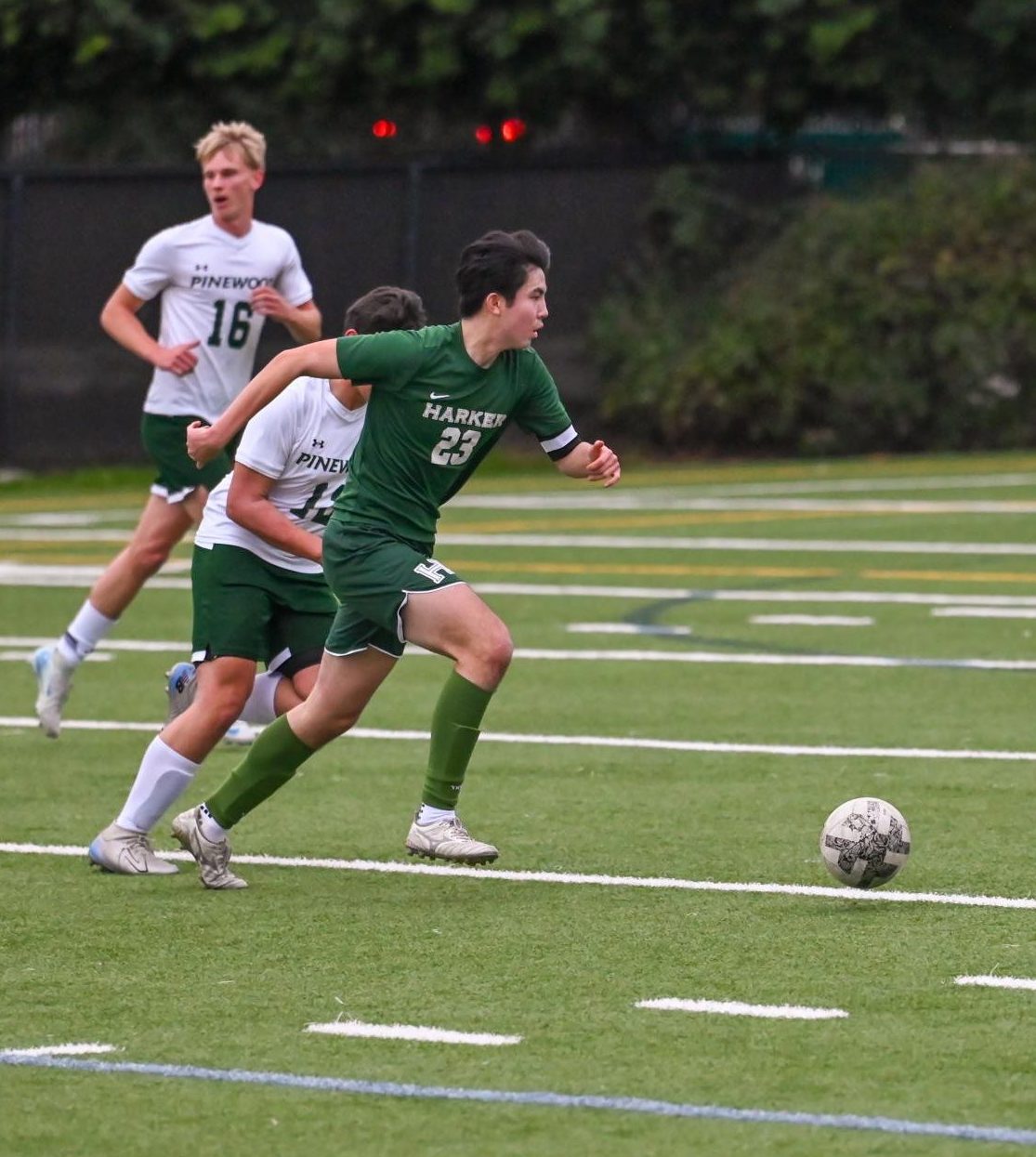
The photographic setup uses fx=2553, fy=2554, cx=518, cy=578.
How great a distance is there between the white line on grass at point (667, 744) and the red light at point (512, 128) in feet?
59.6

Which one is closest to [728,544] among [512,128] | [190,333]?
[190,333]

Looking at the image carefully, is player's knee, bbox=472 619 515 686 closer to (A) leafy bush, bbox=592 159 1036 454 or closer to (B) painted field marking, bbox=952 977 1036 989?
(B) painted field marking, bbox=952 977 1036 989

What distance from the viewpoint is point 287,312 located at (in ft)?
33.3

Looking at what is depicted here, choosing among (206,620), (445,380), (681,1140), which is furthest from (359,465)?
(681,1140)

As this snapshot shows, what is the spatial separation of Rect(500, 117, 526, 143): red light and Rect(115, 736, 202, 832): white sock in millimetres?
21276

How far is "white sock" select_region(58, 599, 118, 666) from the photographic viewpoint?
1053 centimetres

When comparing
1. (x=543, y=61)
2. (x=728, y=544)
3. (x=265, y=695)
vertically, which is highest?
(x=543, y=61)

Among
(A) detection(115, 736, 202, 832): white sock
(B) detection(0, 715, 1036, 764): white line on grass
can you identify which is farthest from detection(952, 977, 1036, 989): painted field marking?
(B) detection(0, 715, 1036, 764): white line on grass

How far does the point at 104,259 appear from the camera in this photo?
2536 cm

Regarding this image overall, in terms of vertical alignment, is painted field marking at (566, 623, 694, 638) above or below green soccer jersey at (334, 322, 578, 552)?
below

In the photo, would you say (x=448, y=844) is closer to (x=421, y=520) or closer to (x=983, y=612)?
(x=421, y=520)

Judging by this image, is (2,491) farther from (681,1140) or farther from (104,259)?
(681,1140)

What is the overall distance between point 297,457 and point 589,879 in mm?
1660

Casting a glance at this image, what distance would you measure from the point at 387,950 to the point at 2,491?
18.5 metres
